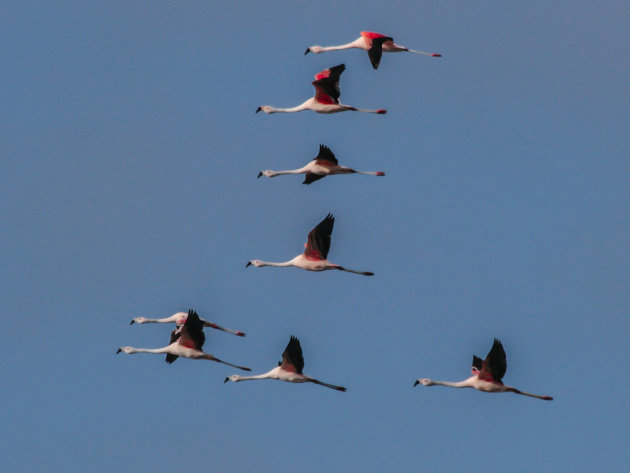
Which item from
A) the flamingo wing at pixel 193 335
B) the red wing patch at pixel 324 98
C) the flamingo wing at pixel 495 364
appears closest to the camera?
the flamingo wing at pixel 495 364

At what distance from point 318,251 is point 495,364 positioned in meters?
7.97

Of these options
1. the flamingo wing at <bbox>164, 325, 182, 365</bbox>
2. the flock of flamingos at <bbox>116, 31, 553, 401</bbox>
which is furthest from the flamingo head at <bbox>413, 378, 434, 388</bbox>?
the flamingo wing at <bbox>164, 325, 182, 365</bbox>

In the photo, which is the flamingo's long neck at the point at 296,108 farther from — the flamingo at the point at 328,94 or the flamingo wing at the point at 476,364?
the flamingo wing at the point at 476,364

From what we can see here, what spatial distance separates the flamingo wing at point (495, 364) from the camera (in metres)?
72.4

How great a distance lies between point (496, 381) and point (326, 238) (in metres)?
7.90

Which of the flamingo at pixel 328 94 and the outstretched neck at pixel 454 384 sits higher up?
the flamingo at pixel 328 94

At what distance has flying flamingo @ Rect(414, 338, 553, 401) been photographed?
72750mm

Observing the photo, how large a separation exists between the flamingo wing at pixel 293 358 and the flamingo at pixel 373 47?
1019 centimetres

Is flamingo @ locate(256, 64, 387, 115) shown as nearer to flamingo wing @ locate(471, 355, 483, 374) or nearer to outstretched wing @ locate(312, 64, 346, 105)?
outstretched wing @ locate(312, 64, 346, 105)

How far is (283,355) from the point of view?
7662 cm

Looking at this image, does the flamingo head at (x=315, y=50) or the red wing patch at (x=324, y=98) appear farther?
the flamingo head at (x=315, y=50)

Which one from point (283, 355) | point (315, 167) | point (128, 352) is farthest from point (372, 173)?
point (128, 352)

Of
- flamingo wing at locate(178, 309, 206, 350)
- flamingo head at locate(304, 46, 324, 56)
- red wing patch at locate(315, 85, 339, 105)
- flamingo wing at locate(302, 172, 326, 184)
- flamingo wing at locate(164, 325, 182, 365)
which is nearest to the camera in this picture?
flamingo wing at locate(178, 309, 206, 350)

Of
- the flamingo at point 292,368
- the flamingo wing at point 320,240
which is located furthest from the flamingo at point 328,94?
the flamingo at point 292,368
